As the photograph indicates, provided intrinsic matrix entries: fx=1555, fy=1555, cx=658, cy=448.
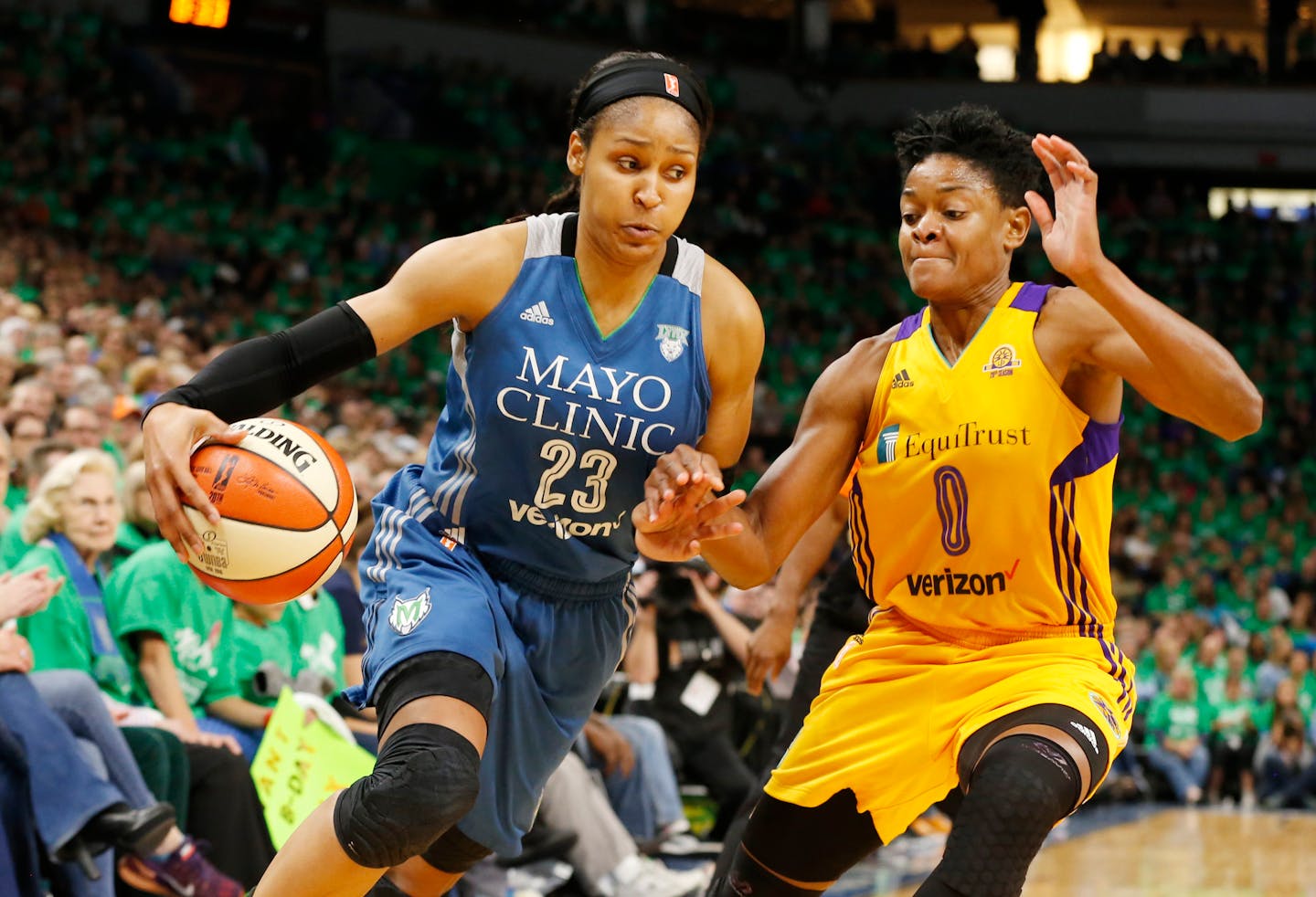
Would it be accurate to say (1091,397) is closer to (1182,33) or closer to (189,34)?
(189,34)

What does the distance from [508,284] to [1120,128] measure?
21051 mm

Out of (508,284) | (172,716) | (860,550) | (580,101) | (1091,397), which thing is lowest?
(172,716)

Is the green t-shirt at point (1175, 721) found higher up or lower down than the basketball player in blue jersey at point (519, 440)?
lower down

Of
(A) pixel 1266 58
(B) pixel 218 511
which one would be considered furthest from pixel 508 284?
(A) pixel 1266 58

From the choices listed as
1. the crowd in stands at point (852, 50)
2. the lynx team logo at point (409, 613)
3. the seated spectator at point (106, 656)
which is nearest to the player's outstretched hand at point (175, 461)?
the lynx team logo at point (409, 613)

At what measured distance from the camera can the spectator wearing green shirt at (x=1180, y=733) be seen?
13.3m

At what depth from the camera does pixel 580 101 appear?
3.68 m

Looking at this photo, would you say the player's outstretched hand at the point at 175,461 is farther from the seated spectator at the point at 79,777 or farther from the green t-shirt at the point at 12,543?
the green t-shirt at the point at 12,543

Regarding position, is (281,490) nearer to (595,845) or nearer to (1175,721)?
(595,845)

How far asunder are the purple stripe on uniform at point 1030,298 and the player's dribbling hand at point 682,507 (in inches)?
34.1

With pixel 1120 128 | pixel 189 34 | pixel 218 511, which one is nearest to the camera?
pixel 218 511

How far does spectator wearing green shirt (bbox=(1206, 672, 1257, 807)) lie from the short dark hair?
1074 centimetres

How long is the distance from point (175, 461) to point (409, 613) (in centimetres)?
62

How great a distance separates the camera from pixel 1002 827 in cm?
302
